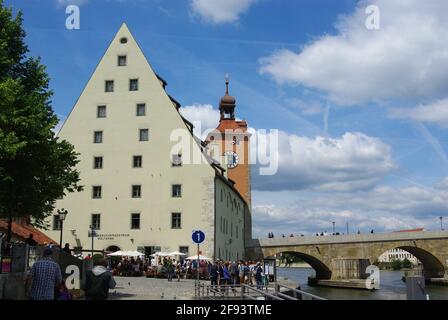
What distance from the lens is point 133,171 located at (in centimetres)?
4366

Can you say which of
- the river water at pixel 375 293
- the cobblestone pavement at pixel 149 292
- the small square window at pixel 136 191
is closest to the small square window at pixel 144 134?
the small square window at pixel 136 191

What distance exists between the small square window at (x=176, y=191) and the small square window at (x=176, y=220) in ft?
4.51

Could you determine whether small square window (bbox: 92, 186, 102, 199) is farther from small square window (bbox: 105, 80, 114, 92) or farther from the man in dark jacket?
the man in dark jacket

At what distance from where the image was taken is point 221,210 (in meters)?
46.1

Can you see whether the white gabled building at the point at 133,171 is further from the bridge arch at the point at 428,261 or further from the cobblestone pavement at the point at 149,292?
the bridge arch at the point at 428,261

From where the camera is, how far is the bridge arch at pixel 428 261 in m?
62.2

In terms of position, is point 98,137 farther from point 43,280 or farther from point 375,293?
point 43,280

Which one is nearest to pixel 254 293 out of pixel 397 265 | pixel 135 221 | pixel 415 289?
pixel 415 289

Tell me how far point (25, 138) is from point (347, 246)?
152ft

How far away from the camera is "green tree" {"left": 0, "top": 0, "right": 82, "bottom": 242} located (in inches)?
821

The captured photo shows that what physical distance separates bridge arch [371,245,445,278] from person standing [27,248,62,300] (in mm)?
56412

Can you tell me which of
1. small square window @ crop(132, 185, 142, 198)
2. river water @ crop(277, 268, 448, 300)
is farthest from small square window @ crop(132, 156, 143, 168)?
river water @ crop(277, 268, 448, 300)
